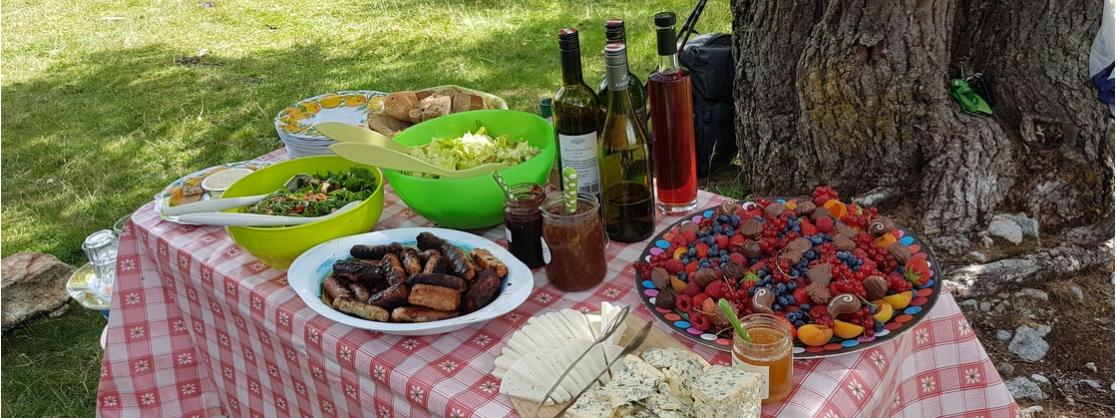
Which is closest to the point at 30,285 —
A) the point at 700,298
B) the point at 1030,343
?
the point at 700,298

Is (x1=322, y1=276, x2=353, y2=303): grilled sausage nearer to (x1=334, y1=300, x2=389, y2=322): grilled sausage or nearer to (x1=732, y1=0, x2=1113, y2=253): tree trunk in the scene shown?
(x1=334, y1=300, x2=389, y2=322): grilled sausage

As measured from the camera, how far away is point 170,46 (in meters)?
7.56

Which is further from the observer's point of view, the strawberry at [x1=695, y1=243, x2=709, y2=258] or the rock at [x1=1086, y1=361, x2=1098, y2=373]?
the rock at [x1=1086, y1=361, x2=1098, y2=373]

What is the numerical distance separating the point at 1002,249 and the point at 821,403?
85.5 inches

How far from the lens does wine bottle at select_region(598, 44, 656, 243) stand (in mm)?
1994

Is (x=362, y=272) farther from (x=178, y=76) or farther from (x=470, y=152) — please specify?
(x=178, y=76)

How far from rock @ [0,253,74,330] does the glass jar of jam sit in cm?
303

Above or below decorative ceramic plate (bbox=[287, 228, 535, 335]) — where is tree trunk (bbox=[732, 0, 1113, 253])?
below

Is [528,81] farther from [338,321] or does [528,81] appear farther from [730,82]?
[338,321]

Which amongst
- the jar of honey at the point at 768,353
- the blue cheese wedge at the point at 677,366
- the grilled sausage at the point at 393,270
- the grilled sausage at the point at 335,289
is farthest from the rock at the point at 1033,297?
the grilled sausage at the point at 335,289

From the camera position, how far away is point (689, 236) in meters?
1.88

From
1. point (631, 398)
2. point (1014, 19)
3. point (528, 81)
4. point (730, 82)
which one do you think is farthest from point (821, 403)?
point (528, 81)

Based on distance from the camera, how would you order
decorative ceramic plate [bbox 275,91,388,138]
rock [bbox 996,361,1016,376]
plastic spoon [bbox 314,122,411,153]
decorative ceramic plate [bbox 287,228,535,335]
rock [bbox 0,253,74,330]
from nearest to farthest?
1. decorative ceramic plate [bbox 287,228,535,335]
2. plastic spoon [bbox 314,122,411,153]
3. decorative ceramic plate [bbox 275,91,388,138]
4. rock [bbox 996,361,1016,376]
5. rock [bbox 0,253,74,330]

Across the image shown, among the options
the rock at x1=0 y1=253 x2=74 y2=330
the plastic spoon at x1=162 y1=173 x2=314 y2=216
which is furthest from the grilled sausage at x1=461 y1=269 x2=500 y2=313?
the rock at x1=0 y1=253 x2=74 y2=330
